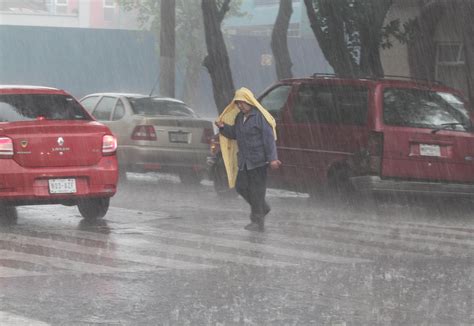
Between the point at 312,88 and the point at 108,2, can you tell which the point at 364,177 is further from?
the point at 108,2

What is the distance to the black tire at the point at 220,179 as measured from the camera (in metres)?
15.5

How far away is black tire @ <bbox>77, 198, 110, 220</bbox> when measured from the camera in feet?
39.9

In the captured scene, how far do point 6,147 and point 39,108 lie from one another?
3.40 ft

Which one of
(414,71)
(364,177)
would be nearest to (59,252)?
(364,177)

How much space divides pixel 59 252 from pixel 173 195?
20.5 feet

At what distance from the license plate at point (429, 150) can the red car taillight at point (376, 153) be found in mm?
540

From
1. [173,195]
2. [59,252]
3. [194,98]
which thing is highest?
[59,252]

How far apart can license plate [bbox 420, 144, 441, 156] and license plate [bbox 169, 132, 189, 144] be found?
511 cm

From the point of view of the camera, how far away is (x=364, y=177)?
13.2 m

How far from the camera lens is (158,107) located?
1780 cm

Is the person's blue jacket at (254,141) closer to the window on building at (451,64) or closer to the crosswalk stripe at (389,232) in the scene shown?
the crosswalk stripe at (389,232)

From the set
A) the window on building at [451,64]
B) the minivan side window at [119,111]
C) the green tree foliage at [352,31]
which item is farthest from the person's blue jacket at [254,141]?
the window on building at [451,64]

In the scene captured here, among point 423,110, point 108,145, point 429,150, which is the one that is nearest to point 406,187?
point 429,150

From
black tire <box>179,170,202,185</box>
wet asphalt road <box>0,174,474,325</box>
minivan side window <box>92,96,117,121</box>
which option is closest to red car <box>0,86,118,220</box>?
wet asphalt road <box>0,174,474,325</box>
